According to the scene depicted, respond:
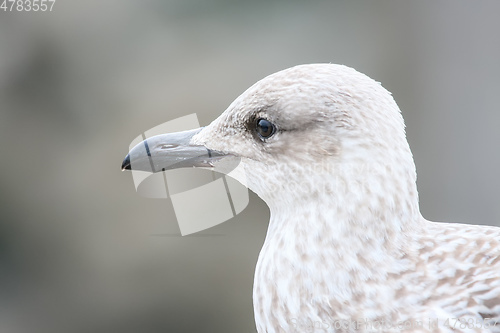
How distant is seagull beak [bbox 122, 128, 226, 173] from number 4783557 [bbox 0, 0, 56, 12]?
88.6 inches

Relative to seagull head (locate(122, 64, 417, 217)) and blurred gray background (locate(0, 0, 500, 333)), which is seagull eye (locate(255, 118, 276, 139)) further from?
blurred gray background (locate(0, 0, 500, 333))

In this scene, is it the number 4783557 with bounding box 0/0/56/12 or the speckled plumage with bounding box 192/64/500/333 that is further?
the number 4783557 with bounding box 0/0/56/12

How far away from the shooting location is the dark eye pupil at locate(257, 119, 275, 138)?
4.99ft

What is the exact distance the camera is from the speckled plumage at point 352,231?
141 centimetres

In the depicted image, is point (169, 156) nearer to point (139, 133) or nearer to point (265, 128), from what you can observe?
point (265, 128)

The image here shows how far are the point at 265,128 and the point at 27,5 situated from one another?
2.62 meters

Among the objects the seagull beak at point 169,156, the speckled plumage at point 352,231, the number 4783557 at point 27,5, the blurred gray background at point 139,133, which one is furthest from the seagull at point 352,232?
the number 4783557 at point 27,5

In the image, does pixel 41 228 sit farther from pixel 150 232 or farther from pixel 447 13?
pixel 447 13

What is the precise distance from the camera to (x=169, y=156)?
5.44ft

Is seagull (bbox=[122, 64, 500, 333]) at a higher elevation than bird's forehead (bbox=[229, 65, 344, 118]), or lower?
lower

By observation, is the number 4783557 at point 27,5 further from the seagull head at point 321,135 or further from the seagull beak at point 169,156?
the seagull head at point 321,135

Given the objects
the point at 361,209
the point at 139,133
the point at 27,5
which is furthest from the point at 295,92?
the point at 27,5

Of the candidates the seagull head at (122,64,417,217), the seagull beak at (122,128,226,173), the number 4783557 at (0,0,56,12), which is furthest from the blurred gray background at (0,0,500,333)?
the seagull head at (122,64,417,217)

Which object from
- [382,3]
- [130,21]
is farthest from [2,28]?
[382,3]
